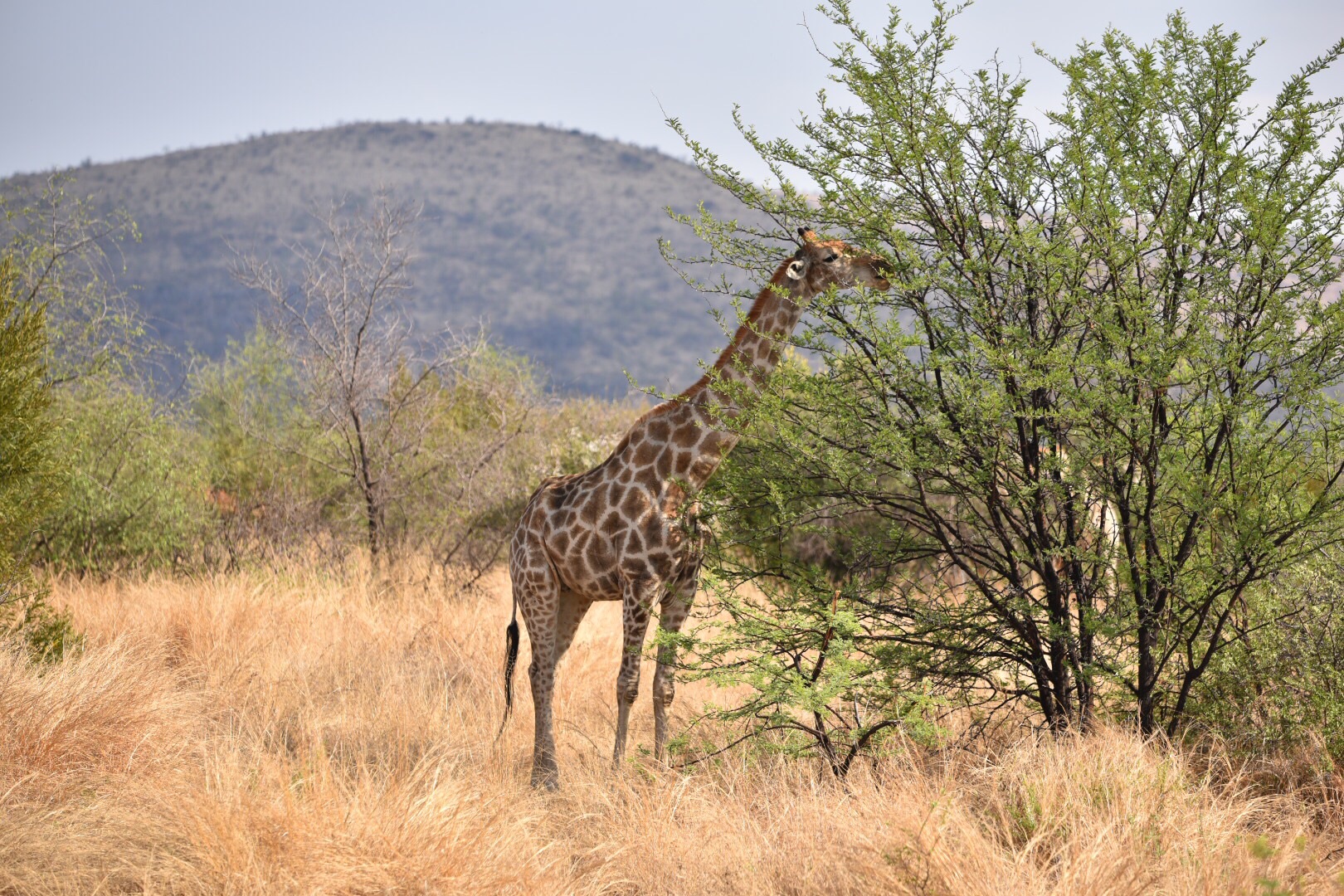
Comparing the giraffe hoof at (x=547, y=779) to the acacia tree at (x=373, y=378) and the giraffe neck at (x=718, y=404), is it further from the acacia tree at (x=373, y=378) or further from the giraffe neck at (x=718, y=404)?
the acacia tree at (x=373, y=378)

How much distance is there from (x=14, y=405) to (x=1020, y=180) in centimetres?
580

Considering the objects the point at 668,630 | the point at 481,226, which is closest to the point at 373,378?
the point at 668,630

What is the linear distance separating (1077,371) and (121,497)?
9247 mm

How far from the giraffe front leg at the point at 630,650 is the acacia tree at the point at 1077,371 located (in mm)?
462

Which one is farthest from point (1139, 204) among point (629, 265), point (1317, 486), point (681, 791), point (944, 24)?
point (629, 265)

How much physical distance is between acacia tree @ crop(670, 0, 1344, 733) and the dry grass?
70 centimetres

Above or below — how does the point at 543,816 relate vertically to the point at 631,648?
below

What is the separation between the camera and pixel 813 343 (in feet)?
18.9

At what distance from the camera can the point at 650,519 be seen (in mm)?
5988

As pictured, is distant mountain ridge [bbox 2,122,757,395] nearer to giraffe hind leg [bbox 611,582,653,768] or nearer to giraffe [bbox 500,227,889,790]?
giraffe [bbox 500,227,889,790]

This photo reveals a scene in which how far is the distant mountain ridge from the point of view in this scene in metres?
75.6

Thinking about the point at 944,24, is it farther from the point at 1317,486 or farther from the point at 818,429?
the point at 1317,486

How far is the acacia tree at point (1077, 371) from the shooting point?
5043mm

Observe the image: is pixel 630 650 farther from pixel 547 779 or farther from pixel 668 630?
pixel 547 779
